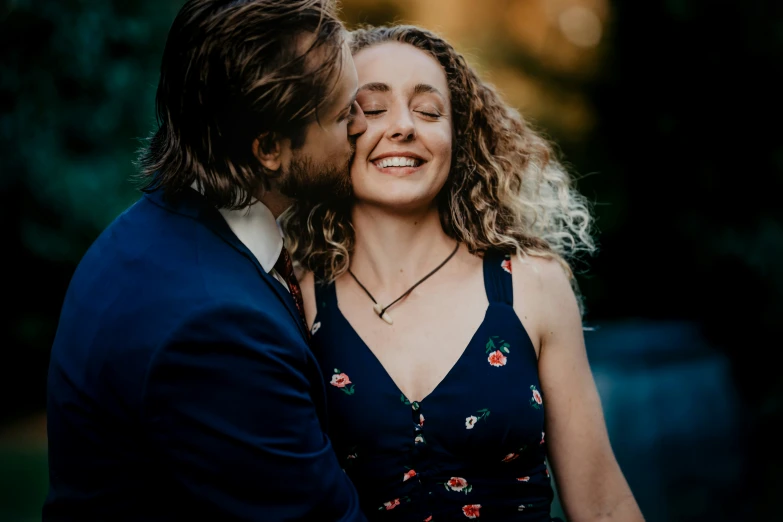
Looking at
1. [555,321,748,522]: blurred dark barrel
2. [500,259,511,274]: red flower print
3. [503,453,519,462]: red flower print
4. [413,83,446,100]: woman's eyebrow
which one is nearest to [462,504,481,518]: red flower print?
[503,453,519,462]: red flower print

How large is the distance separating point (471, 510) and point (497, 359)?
38 cm

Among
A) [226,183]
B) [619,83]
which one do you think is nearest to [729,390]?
[619,83]

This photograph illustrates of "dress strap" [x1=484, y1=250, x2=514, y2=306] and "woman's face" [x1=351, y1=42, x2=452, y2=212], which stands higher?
"woman's face" [x1=351, y1=42, x2=452, y2=212]

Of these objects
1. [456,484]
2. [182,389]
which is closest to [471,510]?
[456,484]

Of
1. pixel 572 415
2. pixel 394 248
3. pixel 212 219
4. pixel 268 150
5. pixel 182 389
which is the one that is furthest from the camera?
pixel 394 248

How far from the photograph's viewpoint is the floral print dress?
5.62ft

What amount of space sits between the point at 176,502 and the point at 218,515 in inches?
5.7

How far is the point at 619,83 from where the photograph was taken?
4.09 metres

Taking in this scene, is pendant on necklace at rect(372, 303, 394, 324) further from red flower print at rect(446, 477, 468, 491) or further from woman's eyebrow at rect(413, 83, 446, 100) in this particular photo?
woman's eyebrow at rect(413, 83, 446, 100)

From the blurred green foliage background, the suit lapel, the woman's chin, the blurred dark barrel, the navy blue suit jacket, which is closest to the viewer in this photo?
the navy blue suit jacket

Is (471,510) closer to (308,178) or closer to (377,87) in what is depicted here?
(308,178)

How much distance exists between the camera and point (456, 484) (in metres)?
1.73

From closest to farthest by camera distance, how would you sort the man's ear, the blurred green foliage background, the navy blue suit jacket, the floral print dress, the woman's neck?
1. the navy blue suit jacket
2. the man's ear
3. the floral print dress
4. the woman's neck
5. the blurred green foliage background

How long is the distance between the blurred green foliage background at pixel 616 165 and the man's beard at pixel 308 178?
1.27 metres
